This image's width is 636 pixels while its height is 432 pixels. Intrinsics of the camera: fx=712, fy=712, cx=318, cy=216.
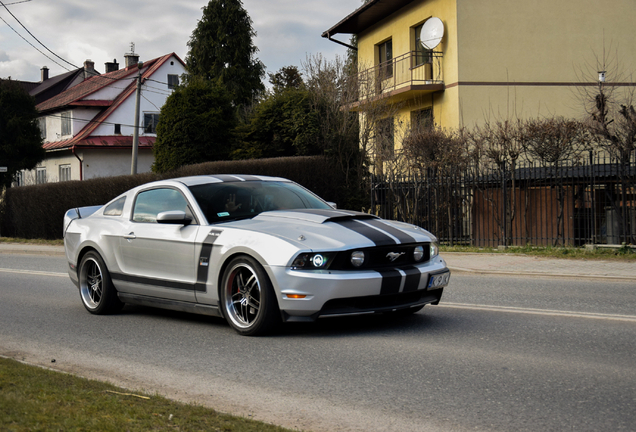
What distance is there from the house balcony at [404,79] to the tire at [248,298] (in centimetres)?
1636

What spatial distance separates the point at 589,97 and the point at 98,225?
17385 millimetres

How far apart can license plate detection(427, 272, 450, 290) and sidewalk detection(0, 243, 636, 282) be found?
18.2 feet

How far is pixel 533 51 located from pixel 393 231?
18.2 metres

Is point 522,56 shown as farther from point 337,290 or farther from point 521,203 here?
point 337,290

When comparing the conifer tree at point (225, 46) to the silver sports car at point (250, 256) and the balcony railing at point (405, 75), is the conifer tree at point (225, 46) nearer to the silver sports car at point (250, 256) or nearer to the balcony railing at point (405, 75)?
the balcony railing at point (405, 75)

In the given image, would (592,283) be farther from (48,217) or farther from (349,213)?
(48,217)

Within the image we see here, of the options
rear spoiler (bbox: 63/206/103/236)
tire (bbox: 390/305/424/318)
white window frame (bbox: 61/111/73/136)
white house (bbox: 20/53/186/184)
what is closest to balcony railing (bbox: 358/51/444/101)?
rear spoiler (bbox: 63/206/103/236)

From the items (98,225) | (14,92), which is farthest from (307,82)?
(14,92)

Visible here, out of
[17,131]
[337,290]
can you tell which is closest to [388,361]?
[337,290]

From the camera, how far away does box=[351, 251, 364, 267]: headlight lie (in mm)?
6289

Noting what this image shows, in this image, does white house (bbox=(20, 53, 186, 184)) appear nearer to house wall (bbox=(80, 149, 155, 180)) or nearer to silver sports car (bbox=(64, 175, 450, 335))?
house wall (bbox=(80, 149, 155, 180))

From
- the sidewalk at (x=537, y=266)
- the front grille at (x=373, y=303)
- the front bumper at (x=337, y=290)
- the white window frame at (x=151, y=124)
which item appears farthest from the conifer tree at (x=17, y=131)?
the front grille at (x=373, y=303)

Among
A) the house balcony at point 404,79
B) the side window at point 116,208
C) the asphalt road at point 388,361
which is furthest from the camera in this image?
the house balcony at point 404,79

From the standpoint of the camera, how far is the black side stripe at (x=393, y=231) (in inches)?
262
